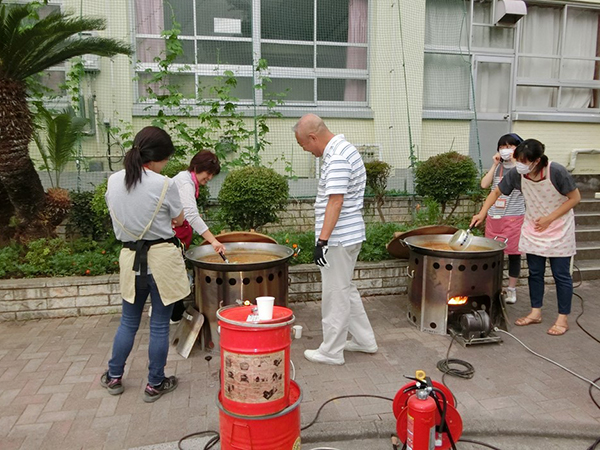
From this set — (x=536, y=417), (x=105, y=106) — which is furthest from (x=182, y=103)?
(x=536, y=417)

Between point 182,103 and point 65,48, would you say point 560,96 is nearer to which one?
point 182,103

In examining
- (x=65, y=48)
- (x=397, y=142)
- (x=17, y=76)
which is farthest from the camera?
(x=397, y=142)

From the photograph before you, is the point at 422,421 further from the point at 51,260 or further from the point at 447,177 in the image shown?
the point at 447,177

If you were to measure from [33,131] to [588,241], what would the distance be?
8163 mm

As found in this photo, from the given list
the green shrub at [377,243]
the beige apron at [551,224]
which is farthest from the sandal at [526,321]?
the green shrub at [377,243]

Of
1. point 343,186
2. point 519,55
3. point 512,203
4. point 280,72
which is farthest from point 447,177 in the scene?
point 519,55

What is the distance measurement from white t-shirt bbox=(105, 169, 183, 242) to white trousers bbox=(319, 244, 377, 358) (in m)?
1.37

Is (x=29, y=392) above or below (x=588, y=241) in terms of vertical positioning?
below

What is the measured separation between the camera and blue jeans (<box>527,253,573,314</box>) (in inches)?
A: 179

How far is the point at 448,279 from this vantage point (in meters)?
4.39

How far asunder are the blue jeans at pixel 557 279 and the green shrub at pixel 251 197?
117 inches

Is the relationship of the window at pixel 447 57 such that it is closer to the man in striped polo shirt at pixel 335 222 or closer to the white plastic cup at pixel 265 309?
the man in striped polo shirt at pixel 335 222

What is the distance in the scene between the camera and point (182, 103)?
25.1 feet

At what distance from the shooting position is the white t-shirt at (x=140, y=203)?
3057 millimetres
